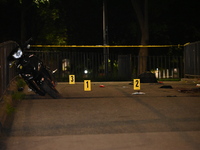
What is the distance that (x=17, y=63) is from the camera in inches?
596

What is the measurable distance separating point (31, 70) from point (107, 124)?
505 cm

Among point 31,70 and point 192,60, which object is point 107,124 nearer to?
point 31,70

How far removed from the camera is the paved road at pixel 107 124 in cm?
866

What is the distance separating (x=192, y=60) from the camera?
2558 centimetres

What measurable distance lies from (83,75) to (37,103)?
16069 millimetres

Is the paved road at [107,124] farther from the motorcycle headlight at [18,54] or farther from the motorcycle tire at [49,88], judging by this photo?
the motorcycle headlight at [18,54]

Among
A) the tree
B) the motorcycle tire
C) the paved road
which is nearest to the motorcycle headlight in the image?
the motorcycle tire

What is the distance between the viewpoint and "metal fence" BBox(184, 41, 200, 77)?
24453 mm

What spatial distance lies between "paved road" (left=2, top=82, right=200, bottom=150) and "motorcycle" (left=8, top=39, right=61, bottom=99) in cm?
45

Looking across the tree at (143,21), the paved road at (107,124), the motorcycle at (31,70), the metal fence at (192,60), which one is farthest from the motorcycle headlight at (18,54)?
the tree at (143,21)

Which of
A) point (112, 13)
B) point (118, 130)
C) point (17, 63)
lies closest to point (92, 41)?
point (112, 13)

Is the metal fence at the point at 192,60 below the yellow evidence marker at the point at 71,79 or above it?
above

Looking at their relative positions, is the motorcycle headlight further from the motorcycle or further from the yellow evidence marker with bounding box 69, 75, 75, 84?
the yellow evidence marker with bounding box 69, 75, 75, 84

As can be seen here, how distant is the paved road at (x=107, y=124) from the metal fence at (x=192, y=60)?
842 cm
